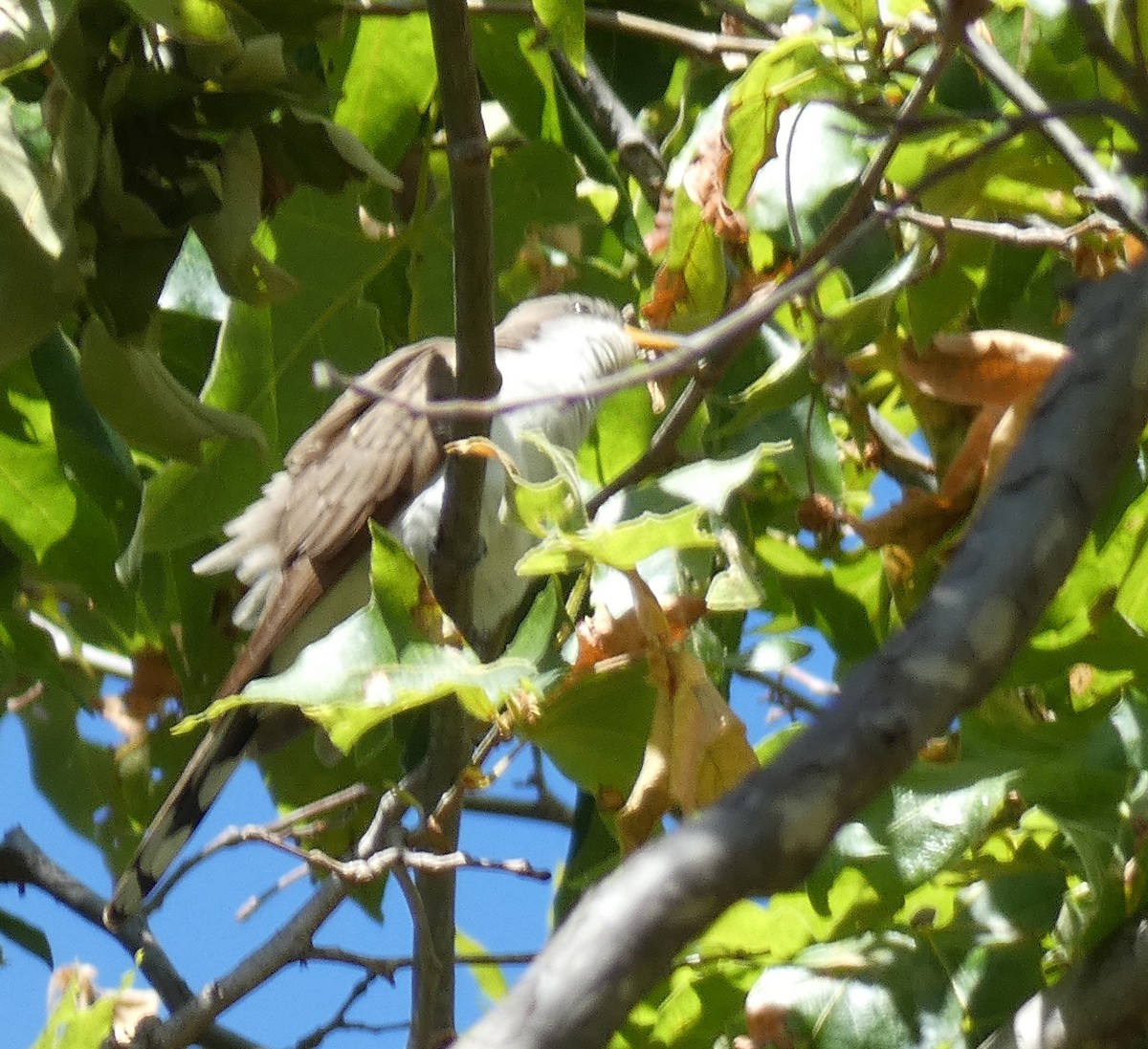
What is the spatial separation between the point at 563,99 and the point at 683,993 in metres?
1.36

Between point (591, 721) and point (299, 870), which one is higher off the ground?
point (591, 721)

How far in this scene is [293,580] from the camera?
3.21m

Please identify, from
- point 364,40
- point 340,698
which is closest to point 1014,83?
point 340,698

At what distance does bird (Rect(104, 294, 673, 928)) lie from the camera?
121 inches

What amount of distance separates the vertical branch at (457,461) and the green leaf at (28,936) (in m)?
0.89

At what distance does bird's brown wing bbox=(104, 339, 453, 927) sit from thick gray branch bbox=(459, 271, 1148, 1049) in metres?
1.92

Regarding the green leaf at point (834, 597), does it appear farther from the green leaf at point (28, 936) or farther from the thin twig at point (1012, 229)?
the green leaf at point (28, 936)

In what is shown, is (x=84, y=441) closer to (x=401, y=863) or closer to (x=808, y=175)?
(x=401, y=863)

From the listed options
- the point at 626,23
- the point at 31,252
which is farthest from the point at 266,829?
the point at 626,23

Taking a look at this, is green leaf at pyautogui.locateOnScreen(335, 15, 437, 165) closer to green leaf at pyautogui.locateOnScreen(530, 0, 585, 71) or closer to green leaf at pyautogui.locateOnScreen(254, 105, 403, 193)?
green leaf at pyautogui.locateOnScreen(254, 105, 403, 193)

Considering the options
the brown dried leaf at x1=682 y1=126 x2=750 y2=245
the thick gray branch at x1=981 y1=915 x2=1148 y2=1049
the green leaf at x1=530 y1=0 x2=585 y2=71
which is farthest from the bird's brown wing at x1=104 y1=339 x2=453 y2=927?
the thick gray branch at x1=981 y1=915 x2=1148 y2=1049

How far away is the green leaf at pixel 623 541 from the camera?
162 cm

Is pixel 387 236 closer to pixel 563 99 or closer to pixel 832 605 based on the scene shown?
pixel 563 99

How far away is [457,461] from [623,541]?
66cm
